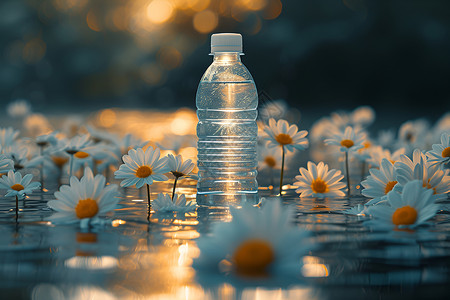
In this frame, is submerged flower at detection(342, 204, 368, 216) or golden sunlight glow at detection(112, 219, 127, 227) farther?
submerged flower at detection(342, 204, 368, 216)

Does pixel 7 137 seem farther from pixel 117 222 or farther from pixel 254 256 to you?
pixel 254 256

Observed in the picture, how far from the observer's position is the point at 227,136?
4492 millimetres

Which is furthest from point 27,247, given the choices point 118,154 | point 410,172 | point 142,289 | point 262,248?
point 118,154

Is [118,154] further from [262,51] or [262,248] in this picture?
[262,51]

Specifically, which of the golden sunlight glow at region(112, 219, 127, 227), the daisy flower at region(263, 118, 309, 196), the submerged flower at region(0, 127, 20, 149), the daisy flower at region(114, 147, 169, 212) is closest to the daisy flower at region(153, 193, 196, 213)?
the daisy flower at region(114, 147, 169, 212)

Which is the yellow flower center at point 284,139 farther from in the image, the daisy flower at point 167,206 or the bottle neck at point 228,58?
the daisy flower at point 167,206

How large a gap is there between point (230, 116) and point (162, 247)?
2216mm

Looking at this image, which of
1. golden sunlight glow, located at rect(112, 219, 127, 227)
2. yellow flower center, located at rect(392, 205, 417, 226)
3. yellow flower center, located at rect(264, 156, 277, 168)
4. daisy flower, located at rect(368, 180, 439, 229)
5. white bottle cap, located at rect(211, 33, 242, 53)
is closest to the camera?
daisy flower, located at rect(368, 180, 439, 229)

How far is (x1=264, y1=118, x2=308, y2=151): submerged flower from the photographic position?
150 inches

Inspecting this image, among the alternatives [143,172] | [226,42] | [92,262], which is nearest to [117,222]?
[143,172]

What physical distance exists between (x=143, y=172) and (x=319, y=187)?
972mm

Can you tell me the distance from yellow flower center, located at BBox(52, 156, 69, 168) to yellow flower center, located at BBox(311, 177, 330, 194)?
6.36 ft

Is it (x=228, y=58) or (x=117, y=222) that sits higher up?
(x=228, y=58)

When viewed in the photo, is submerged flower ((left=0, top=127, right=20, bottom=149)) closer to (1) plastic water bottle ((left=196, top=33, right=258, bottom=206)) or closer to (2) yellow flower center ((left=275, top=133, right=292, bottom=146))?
(1) plastic water bottle ((left=196, top=33, right=258, bottom=206))
